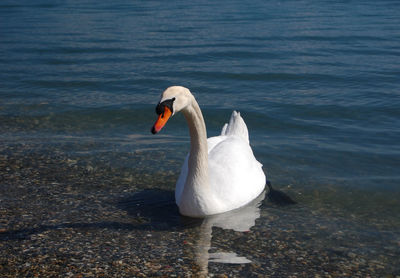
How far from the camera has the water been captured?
331 inches

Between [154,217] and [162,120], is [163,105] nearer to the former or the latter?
[162,120]

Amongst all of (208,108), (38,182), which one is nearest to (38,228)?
(38,182)

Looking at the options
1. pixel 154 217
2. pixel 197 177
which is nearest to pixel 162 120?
pixel 197 177

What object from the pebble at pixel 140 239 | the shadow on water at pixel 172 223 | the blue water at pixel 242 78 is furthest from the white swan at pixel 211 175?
the blue water at pixel 242 78

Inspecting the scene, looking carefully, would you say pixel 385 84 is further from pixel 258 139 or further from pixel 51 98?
pixel 51 98

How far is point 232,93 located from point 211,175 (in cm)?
664

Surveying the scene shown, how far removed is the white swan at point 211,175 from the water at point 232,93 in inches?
18.1

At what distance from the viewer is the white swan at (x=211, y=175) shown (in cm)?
633

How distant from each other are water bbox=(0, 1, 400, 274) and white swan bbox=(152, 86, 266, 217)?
0.46 metres

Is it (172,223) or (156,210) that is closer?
(172,223)

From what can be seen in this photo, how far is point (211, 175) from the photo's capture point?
7.02 m

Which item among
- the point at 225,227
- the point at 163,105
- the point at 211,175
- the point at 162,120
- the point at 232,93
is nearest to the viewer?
the point at 162,120

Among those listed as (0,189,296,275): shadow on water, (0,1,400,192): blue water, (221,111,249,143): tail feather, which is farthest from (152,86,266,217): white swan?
(0,1,400,192): blue water

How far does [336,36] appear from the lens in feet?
64.2
